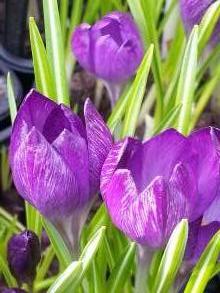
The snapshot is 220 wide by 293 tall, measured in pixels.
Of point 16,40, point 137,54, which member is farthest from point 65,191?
point 16,40

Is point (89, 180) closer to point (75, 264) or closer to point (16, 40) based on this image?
point (75, 264)

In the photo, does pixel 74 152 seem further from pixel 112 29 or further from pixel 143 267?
pixel 112 29

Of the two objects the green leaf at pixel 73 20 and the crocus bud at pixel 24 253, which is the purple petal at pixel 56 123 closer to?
the crocus bud at pixel 24 253

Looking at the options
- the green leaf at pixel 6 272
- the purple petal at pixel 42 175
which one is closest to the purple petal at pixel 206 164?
the purple petal at pixel 42 175

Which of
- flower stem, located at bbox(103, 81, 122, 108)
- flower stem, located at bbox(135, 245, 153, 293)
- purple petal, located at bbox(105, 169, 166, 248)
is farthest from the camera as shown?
flower stem, located at bbox(103, 81, 122, 108)

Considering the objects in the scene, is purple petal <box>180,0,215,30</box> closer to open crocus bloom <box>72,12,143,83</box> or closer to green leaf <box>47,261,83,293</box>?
open crocus bloom <box>72,12,143,83</box>

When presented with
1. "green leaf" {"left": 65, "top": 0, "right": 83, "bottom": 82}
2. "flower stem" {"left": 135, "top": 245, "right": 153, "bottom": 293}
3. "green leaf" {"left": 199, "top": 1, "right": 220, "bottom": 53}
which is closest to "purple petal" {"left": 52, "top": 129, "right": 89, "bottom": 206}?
"flower stem" {"left": 135, "top": 245, "right": 153, "bottom": 293}
